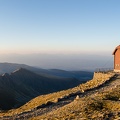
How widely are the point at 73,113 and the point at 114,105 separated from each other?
5.17 m

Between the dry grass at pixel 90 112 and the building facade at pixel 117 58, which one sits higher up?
the building facade at pixel 117 58

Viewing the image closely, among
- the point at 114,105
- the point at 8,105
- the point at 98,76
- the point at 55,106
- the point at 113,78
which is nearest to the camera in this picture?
the point at 114,105

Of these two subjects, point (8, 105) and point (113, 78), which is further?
point (8, 105)

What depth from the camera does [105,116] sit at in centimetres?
2612

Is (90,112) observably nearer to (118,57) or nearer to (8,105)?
(118,57)

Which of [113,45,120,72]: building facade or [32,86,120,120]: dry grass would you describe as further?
[113,45,120,72]: building facade

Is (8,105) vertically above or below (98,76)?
below

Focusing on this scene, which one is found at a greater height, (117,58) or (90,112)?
(117,58)

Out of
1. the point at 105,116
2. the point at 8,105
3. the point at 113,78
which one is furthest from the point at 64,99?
the point at 8,105

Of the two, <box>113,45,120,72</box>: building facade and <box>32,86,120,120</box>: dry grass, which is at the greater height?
<box>113,45,120,72</box>: building facade

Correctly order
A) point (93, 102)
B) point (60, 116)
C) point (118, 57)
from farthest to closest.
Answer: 1. point (118, 57)
2. point (93, 102)
3. point (60, 116)

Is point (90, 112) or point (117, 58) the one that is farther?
point (117, 58)

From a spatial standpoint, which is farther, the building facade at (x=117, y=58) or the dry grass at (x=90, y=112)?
the building facade at (x=117, y=58)

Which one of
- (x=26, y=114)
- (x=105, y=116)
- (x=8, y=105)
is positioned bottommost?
(x=8, y=105)
